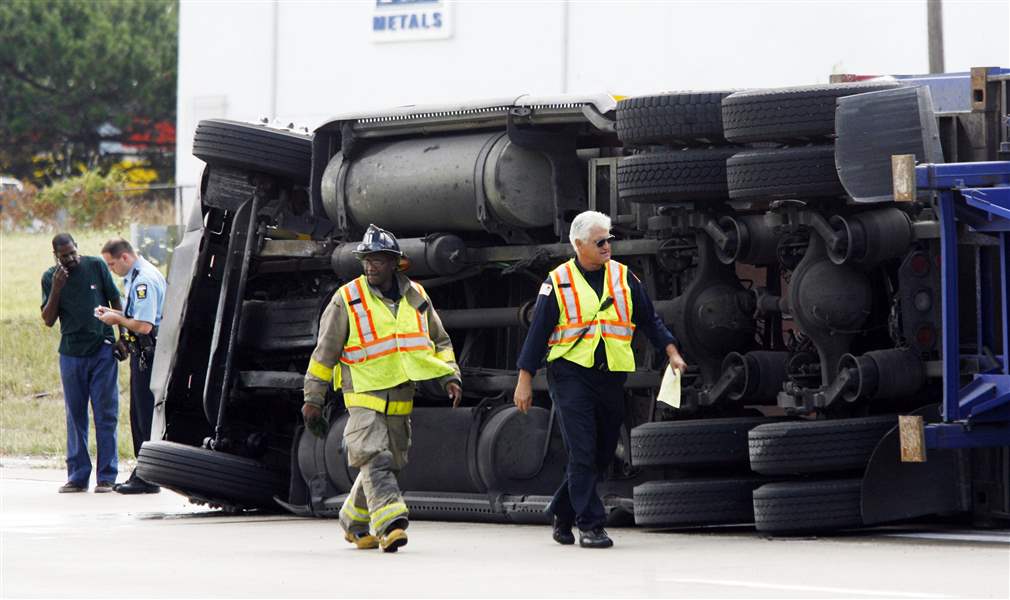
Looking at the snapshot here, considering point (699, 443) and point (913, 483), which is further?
point (699, 443)

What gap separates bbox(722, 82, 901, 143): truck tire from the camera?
9398 mm

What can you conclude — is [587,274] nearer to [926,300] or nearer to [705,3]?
[926,300]

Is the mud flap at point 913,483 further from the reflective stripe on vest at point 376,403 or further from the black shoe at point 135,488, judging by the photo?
the black shoe at point 135,488

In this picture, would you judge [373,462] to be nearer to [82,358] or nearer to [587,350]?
[587,350]

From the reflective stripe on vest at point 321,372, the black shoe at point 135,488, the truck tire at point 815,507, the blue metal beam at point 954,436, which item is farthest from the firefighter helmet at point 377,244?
the black shoe at point 135,488

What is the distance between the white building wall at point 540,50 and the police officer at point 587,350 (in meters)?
21.0

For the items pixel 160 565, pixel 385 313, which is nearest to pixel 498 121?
pixel 385 313

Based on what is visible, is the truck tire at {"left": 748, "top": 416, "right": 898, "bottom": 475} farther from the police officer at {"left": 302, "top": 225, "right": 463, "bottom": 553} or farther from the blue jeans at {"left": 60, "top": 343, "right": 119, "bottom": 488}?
the blue jeans at {"left": 60, "top": 343, "right": 119, "bottom": 488}

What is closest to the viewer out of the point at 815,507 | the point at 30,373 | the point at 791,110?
the point at 815,507

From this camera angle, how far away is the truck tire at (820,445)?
9250 millimetres

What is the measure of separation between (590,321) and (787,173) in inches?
46.1

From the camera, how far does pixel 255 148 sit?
39.4 ft

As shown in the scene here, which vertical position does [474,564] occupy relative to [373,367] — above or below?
below

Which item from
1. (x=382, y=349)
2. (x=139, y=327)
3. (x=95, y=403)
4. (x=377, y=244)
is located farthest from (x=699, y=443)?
(x=95, y=403)
